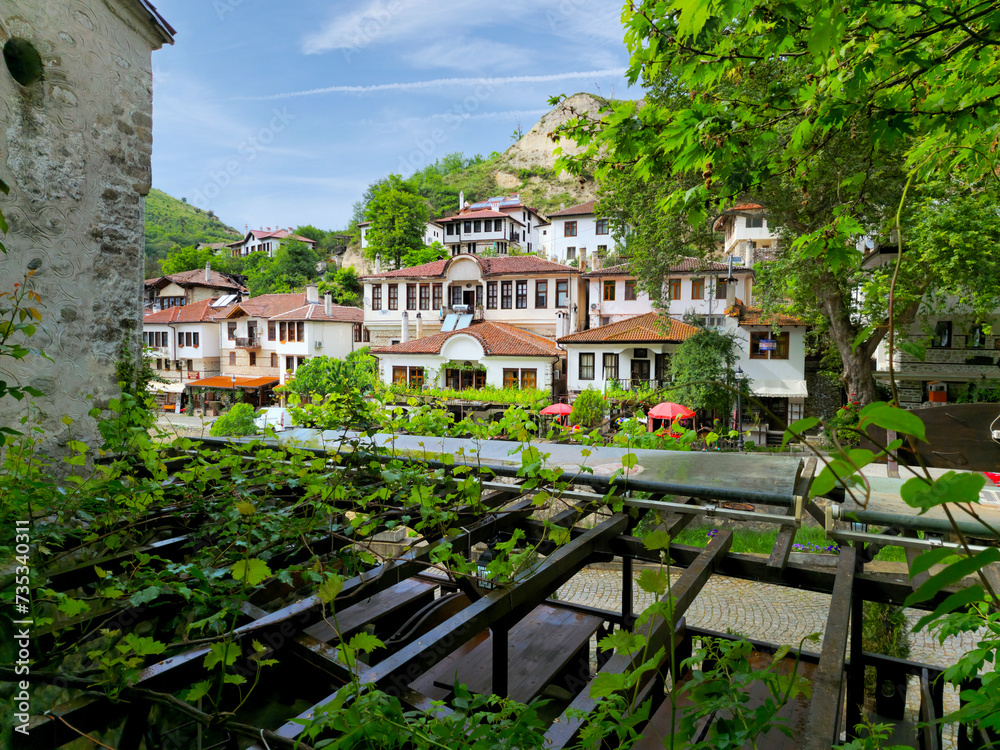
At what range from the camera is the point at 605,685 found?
116 cm

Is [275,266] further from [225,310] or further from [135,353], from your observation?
[135,353]

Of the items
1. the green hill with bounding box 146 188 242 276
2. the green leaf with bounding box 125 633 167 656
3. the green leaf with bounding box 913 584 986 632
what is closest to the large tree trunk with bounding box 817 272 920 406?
the green leaf with bounding box 913 584 986 632

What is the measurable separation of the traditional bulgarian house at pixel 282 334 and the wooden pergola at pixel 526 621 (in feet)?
97.9

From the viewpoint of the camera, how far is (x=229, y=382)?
33.2 meters

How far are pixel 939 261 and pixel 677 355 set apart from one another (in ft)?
31.4

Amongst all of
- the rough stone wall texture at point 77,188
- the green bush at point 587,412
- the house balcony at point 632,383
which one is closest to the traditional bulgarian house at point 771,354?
the house balcony at point 632,383

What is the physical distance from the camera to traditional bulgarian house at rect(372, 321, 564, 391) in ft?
83.6

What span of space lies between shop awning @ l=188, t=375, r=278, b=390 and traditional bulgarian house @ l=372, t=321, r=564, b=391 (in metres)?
8.62

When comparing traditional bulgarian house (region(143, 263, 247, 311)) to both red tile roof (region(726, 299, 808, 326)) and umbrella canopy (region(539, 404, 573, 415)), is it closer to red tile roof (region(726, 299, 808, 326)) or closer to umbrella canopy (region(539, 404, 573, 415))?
umbrella canopy (region(539, 404, 573, 415))

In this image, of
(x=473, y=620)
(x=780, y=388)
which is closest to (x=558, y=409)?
(x=780, y=388)

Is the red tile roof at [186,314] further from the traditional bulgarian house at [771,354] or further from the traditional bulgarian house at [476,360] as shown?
the traditional bulgarian house at [771,354]

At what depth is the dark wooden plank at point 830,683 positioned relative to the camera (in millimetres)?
1133

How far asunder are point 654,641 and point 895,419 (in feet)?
3.01

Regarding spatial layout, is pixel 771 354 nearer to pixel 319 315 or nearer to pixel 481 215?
pixel 319 315
